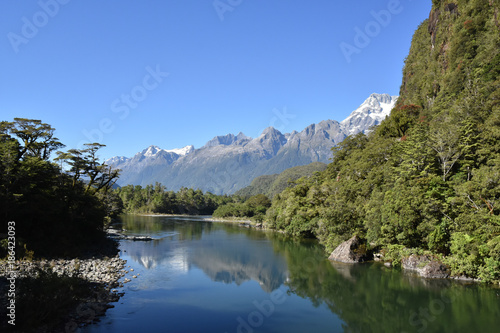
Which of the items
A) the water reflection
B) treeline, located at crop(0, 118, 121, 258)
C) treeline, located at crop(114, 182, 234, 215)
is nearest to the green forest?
treeline, located at crop(0, 118, 121, 258)

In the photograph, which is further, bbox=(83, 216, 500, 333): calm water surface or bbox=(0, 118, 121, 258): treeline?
bbox=(0, 118, 121, 258): treeline

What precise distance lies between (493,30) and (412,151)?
29986mm

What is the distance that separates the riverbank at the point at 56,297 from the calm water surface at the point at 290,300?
1071 mm

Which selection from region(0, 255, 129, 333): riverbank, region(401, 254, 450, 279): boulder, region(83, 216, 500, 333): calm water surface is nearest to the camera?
region(0, 255, 129, 333): riverbank

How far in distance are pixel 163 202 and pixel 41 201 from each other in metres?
124

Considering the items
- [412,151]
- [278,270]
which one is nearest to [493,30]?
[412,151]

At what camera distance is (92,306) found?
19.4 meters

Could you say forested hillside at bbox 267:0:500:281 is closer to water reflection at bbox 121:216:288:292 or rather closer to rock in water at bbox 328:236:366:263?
rock in water at bbox 328:236:366:263

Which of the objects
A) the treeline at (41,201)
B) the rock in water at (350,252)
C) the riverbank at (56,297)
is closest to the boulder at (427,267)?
the rock in water at (350,252)

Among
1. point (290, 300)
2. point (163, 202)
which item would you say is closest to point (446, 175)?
point (290, 300)

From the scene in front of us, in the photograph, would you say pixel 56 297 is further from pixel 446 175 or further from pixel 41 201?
pixel 446 175

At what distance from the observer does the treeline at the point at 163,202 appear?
493ft

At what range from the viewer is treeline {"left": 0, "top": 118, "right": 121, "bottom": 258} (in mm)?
27516

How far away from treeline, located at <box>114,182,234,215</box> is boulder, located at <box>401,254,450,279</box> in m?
132
